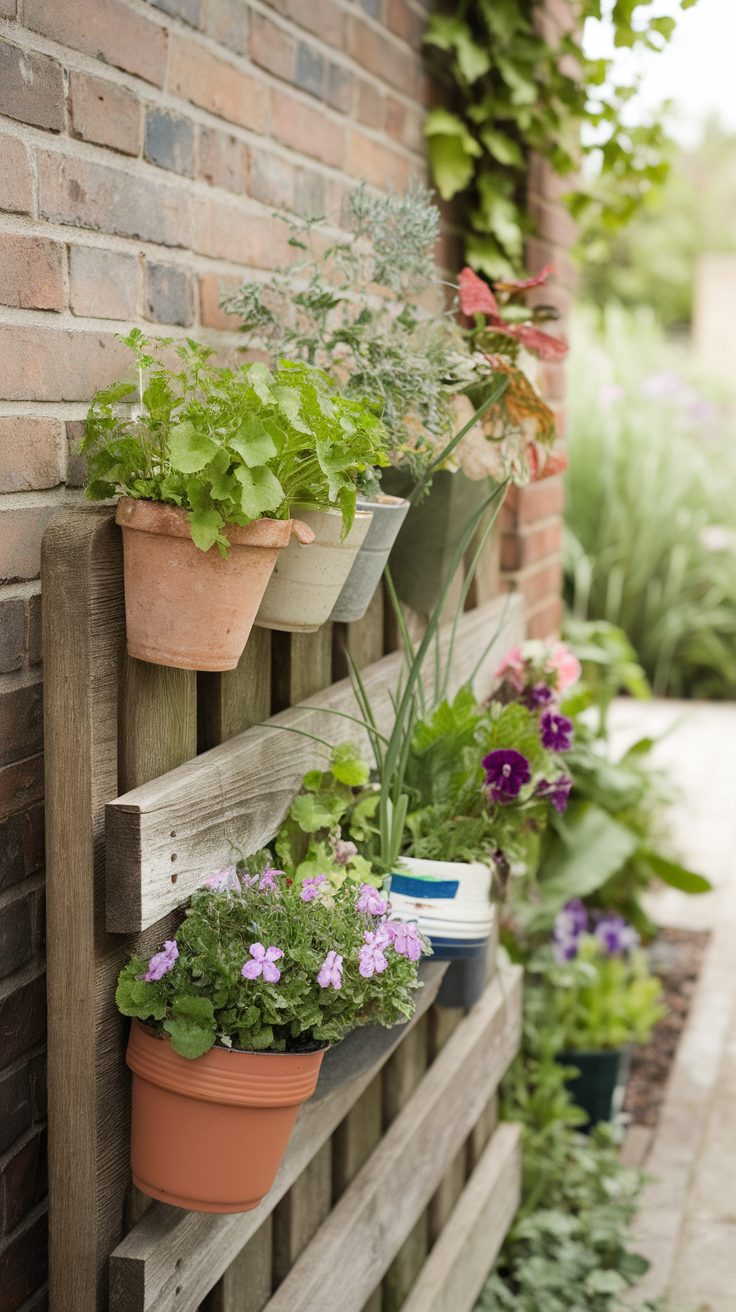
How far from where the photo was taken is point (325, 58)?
6.19 ft

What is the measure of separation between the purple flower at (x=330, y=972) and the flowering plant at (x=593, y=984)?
1.70m

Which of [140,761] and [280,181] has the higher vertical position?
[280,181]

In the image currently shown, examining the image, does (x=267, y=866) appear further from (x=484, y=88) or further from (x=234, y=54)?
(x=484, y=88)

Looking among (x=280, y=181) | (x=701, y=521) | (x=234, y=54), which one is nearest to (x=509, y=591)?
(x=280, y=181)

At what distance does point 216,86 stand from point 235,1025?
3.62ft

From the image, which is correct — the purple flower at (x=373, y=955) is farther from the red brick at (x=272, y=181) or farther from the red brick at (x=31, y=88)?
the red brick at (x=272, y=181)

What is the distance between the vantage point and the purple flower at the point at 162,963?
1.19m

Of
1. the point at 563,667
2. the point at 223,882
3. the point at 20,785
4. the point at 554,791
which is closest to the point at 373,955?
the point at 223,882

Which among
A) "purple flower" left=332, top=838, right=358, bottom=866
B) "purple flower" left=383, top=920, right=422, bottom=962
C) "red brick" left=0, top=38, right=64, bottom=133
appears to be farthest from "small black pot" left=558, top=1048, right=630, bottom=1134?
"red brick" left=0, top=38, right=64, bottom=133

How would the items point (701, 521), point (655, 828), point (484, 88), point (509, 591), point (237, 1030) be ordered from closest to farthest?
1. point (237, 1030)
2. point (484, 88)
3. point (509, 591)
4. point (655, 828)
5. point (701, 521)

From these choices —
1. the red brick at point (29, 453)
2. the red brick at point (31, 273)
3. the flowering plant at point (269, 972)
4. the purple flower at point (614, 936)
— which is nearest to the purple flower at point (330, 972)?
the flowering plant at point (269, 972)

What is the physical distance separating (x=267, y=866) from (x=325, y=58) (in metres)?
1.19

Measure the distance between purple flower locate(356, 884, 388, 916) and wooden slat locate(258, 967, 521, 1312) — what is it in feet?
1.84

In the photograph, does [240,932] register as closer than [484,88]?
Yes
